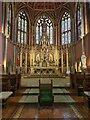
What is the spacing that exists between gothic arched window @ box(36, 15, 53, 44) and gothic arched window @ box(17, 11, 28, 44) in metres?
1.59

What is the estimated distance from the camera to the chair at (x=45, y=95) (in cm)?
577

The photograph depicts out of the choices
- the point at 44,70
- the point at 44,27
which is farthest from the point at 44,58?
the point at 44,27

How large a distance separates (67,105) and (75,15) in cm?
1459

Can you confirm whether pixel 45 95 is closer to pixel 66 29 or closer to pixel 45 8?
pixel 66 29

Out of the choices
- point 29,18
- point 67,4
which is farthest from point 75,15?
point 29,18

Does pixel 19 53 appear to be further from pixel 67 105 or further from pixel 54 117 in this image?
pixel 54 117

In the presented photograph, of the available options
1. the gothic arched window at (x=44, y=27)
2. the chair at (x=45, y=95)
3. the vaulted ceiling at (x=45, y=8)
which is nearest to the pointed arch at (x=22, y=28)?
the vaulted ceiling at (x=45, y=8)

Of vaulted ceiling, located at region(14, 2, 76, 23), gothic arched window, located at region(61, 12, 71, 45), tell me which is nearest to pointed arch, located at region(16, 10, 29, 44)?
vaulted ceiling, located at region(14, 2, 76, 23)

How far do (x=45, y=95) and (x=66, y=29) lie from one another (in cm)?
1618

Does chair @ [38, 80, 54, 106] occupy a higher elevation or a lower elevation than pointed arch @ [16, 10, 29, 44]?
lower

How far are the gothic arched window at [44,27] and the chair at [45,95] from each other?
16.2 metres

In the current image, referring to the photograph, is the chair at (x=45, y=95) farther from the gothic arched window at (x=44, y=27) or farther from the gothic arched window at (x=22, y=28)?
the gothic arched window at (x=44, y=27)

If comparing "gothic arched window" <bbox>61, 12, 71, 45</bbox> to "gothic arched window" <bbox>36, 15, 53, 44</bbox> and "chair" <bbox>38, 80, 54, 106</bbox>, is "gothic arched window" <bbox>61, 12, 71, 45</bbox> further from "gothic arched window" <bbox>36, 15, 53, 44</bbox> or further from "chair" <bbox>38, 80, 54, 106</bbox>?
"chair" <bbox>38, 80, 54, 106</bbox>

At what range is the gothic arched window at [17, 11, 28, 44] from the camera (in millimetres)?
20281
